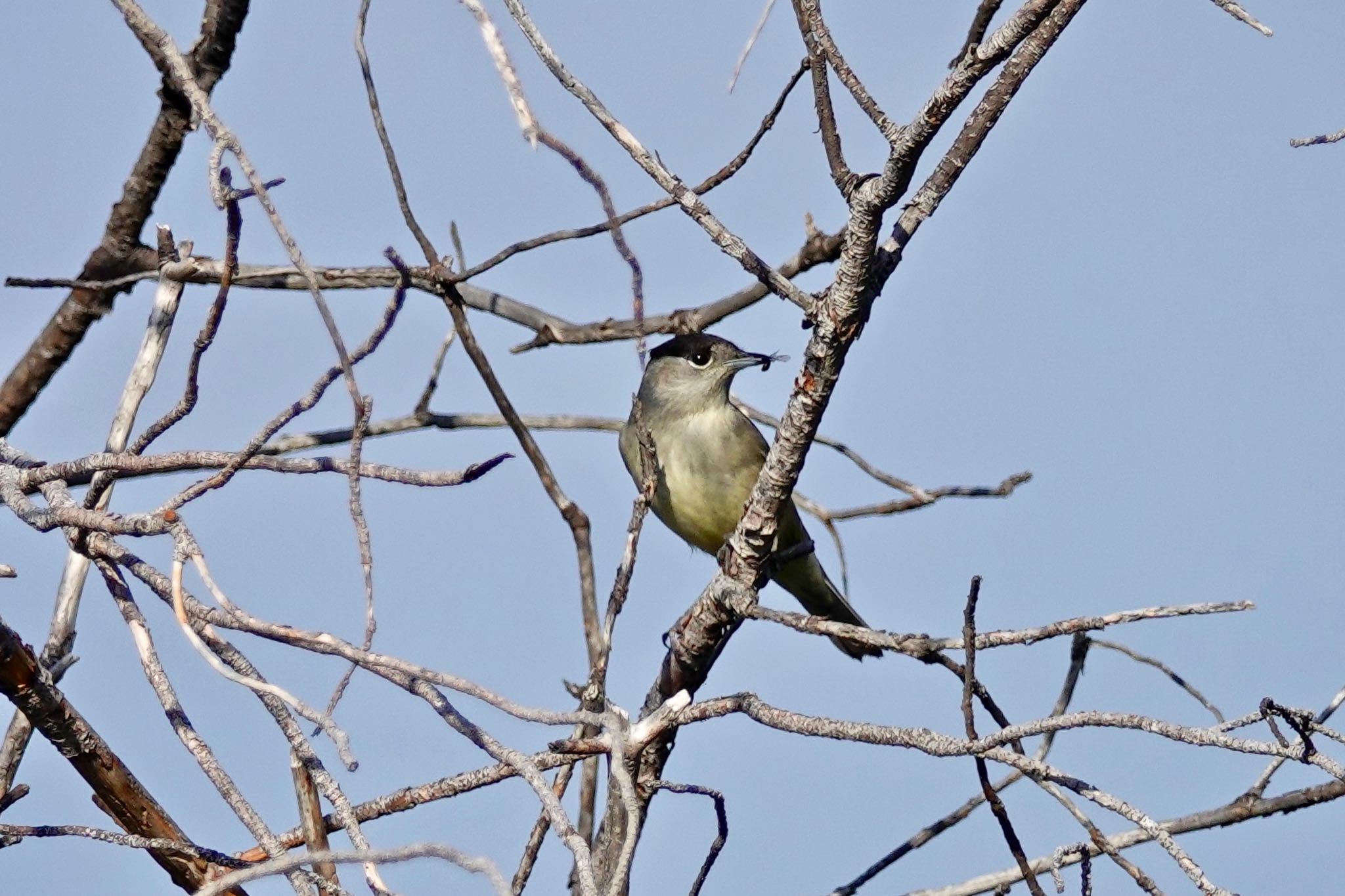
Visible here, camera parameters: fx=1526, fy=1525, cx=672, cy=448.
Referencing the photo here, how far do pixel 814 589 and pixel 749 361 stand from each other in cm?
118

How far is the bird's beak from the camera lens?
7.38 m

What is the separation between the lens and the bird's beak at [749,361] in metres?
7.38

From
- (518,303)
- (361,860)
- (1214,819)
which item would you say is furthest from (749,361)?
(361,860)

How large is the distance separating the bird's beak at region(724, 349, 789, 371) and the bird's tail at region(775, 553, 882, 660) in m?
0.95

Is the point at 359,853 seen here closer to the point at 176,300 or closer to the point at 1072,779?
the point at 1072,779

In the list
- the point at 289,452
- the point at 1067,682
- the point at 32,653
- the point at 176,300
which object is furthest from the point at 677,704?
the point at 289,452

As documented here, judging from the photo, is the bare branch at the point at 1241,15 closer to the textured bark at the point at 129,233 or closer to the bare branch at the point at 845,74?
the bare branch at the point at 845,74

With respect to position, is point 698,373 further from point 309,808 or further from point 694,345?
point 309,808

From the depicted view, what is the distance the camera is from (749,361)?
7.44m

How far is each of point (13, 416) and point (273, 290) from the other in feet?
3.27

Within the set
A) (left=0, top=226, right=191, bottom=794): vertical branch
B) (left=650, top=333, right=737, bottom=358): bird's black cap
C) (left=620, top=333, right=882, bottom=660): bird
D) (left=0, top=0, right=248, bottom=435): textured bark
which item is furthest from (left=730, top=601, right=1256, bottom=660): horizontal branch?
(left=650, top=333, right=737, bottom=358): bird's black cap

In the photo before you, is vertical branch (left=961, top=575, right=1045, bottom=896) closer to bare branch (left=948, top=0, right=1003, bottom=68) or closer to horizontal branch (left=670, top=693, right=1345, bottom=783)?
horizontal branch (left=670, top=693, right=1345, bottom=783)

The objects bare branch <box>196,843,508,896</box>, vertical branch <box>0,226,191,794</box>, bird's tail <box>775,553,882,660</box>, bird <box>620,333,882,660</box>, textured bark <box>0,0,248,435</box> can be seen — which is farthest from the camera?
bird's tail <box>775,553,882,660</box>

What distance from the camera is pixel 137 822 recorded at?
3170 millimetres
